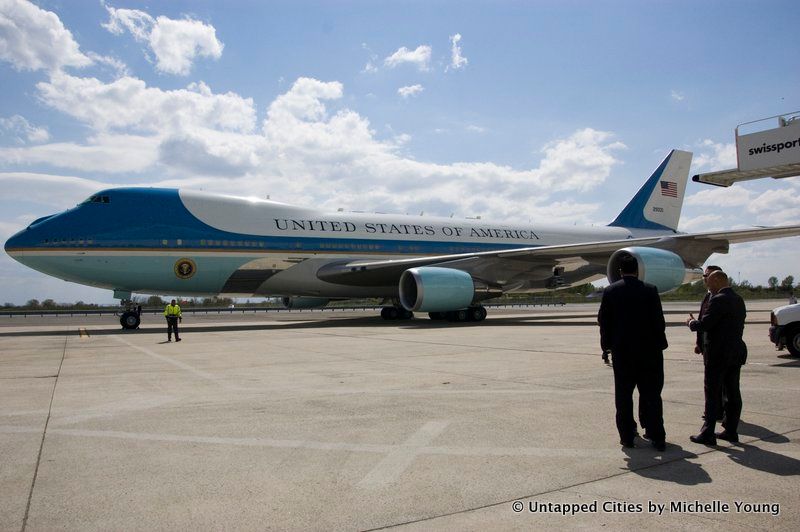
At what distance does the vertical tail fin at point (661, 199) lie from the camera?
1114 inches

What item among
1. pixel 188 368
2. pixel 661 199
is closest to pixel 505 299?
pixel 661 199

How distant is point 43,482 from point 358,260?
59.9 ft

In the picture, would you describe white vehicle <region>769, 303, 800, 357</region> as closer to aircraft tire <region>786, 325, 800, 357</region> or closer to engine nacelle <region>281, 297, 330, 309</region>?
aircraft tire <region>786, 325, 800, 357</region>

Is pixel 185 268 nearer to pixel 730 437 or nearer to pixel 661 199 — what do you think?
pixel 730 437

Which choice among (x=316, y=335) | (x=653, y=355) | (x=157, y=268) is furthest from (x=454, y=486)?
(x=157, y=268)

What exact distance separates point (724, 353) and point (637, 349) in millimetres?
718

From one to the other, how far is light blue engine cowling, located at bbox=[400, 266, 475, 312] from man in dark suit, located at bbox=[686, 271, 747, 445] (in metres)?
13.8

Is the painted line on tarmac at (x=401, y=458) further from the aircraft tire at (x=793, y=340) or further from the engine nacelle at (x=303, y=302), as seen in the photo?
the engine nacelle at (x=303, y=302)

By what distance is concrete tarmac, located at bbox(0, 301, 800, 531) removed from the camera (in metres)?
3.11

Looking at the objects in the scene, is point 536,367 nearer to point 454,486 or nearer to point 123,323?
point 454,486

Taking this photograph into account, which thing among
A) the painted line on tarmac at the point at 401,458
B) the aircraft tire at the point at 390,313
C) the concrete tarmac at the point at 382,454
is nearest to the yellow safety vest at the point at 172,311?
the concrete tarmac at the point at 382,454

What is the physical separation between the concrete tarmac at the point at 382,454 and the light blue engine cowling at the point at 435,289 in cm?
1014

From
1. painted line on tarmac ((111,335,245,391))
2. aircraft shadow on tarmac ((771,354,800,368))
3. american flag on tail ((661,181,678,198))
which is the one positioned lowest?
aircraft shadow on tarmac ((771,354,800,368))

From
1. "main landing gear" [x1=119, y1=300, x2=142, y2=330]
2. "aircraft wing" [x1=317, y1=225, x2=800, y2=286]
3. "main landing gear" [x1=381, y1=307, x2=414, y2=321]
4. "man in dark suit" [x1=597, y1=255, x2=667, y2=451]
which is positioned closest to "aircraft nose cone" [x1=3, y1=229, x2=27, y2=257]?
"main landing gear" [x1=119, y1=300, x2=142, y2=330]
